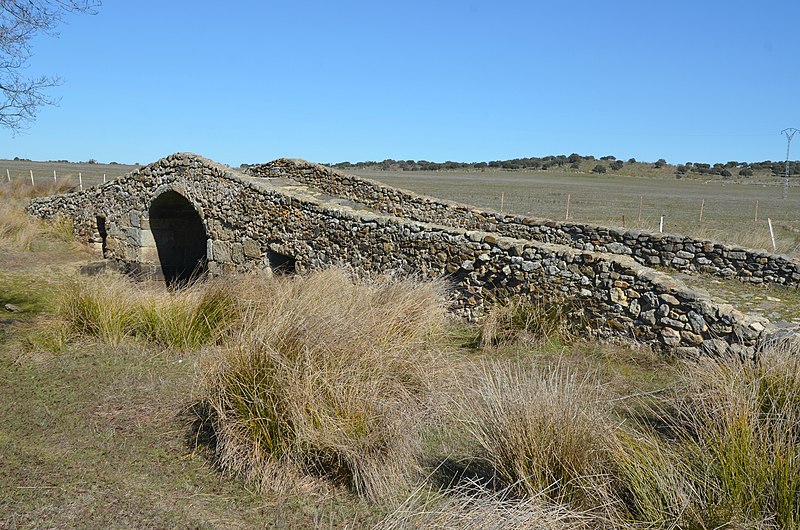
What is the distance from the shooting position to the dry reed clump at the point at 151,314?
788 centimetres

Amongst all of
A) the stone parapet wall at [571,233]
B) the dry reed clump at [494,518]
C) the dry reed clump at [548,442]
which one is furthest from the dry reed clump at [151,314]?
the stone parapet wall at [571,233]

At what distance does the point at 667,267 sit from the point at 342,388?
8306 millimetres

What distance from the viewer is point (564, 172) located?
70125mm

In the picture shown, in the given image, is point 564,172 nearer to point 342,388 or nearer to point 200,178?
point 200,178

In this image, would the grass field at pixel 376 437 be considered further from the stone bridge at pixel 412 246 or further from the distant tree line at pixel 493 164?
the distant tree line at pixel 493 164

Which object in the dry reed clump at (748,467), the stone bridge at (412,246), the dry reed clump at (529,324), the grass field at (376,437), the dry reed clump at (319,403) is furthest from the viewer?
the dry reed clump at (529,324)

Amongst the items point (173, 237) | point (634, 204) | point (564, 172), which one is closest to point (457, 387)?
point (173, 237)

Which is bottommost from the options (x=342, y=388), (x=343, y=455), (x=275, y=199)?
(x=343, y=455)

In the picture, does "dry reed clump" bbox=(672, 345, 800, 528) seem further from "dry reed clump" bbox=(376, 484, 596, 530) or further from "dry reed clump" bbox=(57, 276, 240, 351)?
"dry reed clump" bbox=(57, 276, 240, 351)

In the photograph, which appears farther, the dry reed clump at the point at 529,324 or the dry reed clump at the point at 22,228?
the dry reed clump at the point at 22,228

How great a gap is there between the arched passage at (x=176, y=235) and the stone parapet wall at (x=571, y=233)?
6.56 ft

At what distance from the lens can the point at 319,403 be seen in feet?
15.8

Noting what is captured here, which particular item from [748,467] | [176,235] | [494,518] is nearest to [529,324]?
[748,467]

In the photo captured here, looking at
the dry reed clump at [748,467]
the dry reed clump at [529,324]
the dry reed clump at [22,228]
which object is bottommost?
the dry reed clump at [529,324]
